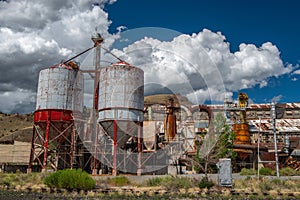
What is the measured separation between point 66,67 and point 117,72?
649 centimetres

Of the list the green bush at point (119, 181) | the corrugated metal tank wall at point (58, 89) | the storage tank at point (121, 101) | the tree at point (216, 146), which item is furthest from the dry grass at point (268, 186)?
the corrugated metal tank wall at point (58, 89)

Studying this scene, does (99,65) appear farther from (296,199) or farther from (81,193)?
(296,199)

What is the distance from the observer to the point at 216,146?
96.2 feet

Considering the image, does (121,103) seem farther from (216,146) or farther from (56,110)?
(216,146)

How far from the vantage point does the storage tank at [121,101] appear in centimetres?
2859

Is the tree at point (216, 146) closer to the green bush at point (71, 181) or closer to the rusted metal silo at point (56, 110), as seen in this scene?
the green bush at point (71, 181)

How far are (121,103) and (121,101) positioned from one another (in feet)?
0.61

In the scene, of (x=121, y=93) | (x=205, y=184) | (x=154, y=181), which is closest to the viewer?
(x=205, y=184)

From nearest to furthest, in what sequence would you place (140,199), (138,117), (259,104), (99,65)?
(140,199)
(138,117)
(99,65)
(259,104)

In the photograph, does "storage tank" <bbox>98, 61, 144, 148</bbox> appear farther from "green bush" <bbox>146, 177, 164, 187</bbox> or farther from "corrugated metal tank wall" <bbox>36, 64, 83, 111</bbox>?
"green bush" <bbox>146, 177, 164, 187</bbox>

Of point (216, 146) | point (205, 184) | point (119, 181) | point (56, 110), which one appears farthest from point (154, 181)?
point (56, 110)

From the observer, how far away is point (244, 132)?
3644cm

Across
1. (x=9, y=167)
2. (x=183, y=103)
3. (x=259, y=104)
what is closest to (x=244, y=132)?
(x=183, y=103)

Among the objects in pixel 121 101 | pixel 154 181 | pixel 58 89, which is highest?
pixel 58 89
